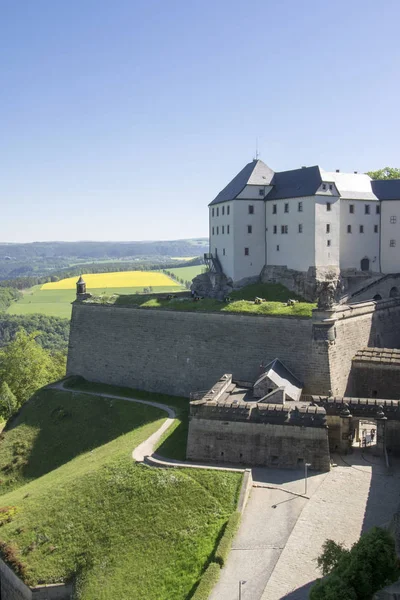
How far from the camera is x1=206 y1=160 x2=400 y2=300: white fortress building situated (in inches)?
1852

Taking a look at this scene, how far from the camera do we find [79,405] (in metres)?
41.2

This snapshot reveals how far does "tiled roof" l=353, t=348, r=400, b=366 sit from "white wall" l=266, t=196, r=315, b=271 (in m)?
12.6

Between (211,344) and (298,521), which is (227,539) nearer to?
(298,521)

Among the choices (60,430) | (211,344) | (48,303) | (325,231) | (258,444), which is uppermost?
(325,231)

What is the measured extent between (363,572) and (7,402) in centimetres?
4790

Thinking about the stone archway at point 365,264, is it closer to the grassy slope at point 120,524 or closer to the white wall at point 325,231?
the white wall at point 325,231

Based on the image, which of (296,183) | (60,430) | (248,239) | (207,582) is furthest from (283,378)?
(296,183)

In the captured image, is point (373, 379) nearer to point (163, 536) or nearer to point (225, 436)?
point (225, 436)

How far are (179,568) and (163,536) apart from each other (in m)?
2.09

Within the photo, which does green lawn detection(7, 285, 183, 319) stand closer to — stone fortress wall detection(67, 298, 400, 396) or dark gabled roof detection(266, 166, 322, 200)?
dark gabled roof detection(266, 166, 322, 200)

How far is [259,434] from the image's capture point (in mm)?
27562

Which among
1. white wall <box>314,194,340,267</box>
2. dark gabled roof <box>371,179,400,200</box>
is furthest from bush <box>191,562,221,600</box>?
dark gabled roof <box>371,179,400,200</box>

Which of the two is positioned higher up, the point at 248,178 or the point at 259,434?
the point at 248,178

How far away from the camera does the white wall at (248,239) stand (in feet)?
166
